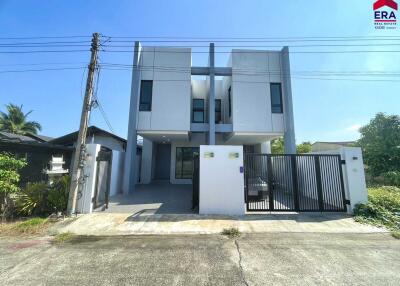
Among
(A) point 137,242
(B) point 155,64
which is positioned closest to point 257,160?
(A) point 137,242

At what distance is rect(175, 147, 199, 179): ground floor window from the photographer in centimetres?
1492

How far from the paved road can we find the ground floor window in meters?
10.3

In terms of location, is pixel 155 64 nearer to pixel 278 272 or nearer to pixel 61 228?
pixel 61 228

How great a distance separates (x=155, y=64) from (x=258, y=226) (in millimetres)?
10448

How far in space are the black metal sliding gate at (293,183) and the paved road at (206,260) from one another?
6.79 ft

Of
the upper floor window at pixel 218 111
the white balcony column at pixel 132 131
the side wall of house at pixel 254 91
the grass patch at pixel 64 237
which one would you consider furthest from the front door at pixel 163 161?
the grass patch at pixel 64 237

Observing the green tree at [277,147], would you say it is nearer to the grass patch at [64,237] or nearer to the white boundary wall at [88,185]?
the white boundary wall at [88,185]

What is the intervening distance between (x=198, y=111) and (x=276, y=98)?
5.59 m

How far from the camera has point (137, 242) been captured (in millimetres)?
4363

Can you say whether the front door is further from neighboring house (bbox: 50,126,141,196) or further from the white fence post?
the white fence post

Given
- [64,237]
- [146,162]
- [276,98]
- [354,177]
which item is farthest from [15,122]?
[354,177]

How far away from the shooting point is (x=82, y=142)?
6496 mm

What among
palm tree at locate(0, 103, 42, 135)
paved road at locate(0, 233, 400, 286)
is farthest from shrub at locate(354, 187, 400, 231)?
palm tree at locate(0, 103, 42, 135)

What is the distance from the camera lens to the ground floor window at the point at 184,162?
1492 centimetres
